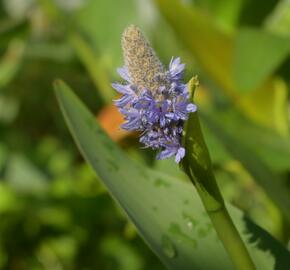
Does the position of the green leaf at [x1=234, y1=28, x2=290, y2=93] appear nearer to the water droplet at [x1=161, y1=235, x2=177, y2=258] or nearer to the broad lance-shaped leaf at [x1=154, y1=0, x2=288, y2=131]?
the broad lance-shaped leaf at [x1=154, y1=0, x2=288, y2=131]

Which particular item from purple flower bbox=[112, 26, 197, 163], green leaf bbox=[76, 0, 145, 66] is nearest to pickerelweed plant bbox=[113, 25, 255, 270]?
purple flower bbox=[112, 26, 197, 163]

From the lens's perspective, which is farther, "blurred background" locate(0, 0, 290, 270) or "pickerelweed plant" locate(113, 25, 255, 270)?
"blurred background" locate(0, 0, 290, 270)

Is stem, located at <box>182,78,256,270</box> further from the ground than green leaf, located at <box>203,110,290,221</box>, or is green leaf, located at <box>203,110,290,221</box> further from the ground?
stem, located at <box>182,78,256,270</box>

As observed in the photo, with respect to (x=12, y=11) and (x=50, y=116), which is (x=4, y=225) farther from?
(x=12, y=11)

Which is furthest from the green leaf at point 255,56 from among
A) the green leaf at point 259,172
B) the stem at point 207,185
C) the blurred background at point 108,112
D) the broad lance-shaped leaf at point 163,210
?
the stem at point 207,185

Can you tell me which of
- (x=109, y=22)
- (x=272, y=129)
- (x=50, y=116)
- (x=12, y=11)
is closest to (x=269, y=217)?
(x=272, y=129)

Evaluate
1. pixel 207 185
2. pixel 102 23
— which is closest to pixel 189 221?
pixel 207 185

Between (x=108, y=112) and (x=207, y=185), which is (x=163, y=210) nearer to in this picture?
(x=207, y=185)
